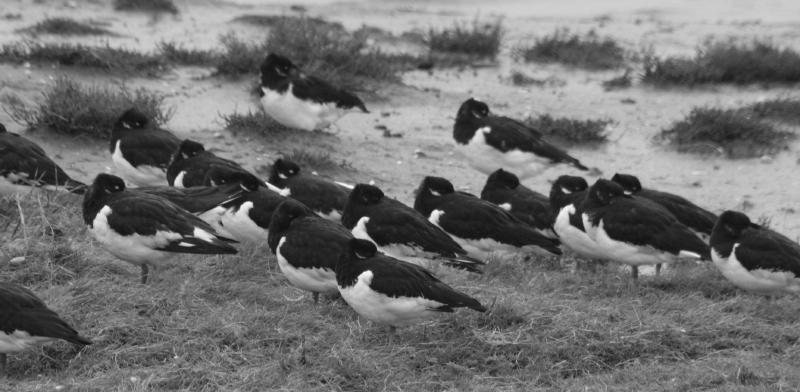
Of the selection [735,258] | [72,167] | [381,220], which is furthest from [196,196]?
[735,258]

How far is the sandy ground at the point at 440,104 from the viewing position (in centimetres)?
1335

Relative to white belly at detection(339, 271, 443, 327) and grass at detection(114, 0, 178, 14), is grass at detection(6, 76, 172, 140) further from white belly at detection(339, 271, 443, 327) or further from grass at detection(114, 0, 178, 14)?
white belly at detection(339, 271, 443, 327)

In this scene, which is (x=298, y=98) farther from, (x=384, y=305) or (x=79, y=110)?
(x=384, y=305)

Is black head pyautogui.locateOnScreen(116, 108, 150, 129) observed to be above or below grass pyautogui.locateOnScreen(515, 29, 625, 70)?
below

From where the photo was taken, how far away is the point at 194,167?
457 inches

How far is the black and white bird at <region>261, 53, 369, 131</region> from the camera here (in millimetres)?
13914

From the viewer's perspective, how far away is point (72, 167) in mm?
12562

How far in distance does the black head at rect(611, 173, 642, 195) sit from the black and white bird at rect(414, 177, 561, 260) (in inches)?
35.1

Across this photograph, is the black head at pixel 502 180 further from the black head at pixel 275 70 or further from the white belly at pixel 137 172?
the black head at pixel 275 70

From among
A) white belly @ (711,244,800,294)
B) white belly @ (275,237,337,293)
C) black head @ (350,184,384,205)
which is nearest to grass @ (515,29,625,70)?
black head @ (350,184,384,205)

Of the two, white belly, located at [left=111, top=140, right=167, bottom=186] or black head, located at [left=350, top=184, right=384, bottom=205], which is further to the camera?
white belly, located at [left=111, top=140, right=167, bottom=186]

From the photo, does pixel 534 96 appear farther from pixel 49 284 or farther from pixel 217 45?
pixel 49 284

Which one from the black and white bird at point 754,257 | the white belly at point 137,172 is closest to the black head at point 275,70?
the white belly at point 137,172

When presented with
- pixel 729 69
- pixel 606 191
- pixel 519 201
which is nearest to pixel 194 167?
pixel 519 201
